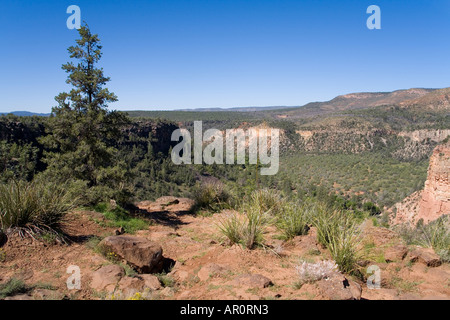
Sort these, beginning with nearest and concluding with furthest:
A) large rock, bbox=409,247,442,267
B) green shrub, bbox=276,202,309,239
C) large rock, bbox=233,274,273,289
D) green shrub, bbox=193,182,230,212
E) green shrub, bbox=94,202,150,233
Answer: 1. large rock, bbox=233,274,273,289
2. large rock, bbox=409,247,442,267
3. green shrub, bbox=276,202,309,239
4. green shrub, bbox=94,202,150,233
5. green shrub, bbox=193,182,230,212

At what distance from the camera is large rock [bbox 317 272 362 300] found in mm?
3188

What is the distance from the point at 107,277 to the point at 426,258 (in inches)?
219

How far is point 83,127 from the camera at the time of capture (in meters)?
9.33

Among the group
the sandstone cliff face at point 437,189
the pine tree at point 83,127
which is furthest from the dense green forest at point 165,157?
the sandstone cliff face at point 437,189

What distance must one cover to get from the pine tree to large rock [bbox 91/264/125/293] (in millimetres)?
5478

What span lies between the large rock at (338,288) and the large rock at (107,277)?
2824 millimetres

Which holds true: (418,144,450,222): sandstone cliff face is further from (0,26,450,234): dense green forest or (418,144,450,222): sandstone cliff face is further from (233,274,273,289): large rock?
(233,274,273,289): large rock

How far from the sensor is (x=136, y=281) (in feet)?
12.9

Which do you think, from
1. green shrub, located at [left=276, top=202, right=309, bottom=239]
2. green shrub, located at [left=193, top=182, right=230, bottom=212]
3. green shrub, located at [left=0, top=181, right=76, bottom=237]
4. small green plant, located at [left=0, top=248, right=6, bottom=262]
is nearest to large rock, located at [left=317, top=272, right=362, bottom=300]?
green shrub, located at [left=276, top=202, right=309, bottom=239]

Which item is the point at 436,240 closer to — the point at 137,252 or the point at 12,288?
the point at 137,252

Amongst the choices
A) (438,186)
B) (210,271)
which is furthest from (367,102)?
(210,271)

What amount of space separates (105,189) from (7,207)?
396 cm
